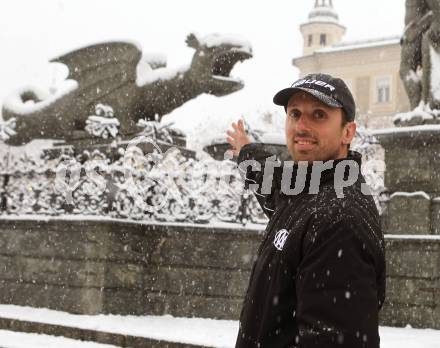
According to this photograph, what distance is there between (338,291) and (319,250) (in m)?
0.15

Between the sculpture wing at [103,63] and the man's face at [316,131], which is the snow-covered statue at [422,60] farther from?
the man's face at [316,131]

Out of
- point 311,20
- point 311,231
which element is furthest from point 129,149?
point 311,20

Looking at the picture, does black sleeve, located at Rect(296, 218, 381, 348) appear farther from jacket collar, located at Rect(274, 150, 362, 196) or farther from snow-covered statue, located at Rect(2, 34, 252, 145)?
snow-covered statue, located at Rect(2, 34, 252, 145)

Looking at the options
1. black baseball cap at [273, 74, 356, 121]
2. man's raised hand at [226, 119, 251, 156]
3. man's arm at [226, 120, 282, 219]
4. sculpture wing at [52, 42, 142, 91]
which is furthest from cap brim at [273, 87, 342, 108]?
sculpture wing at [52, 42, 142, 91]

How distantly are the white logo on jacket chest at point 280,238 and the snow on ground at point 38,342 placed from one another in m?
5.01

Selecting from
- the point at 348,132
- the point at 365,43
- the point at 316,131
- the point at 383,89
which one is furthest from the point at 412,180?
the point at 365,43

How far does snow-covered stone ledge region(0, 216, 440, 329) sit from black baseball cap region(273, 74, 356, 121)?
544 centimetres

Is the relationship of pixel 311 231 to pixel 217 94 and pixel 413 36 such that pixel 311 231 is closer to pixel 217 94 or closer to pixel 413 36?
pixel 413 36

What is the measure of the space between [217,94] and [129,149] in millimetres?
2314

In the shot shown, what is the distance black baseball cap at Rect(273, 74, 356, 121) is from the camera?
2229 millimetres

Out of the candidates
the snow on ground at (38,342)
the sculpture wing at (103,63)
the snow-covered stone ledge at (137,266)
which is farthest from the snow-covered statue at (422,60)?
the snow on ground at (38,342)

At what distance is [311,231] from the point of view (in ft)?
6.75

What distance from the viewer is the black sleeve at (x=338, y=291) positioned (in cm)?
186

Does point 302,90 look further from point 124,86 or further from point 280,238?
point 124,86
